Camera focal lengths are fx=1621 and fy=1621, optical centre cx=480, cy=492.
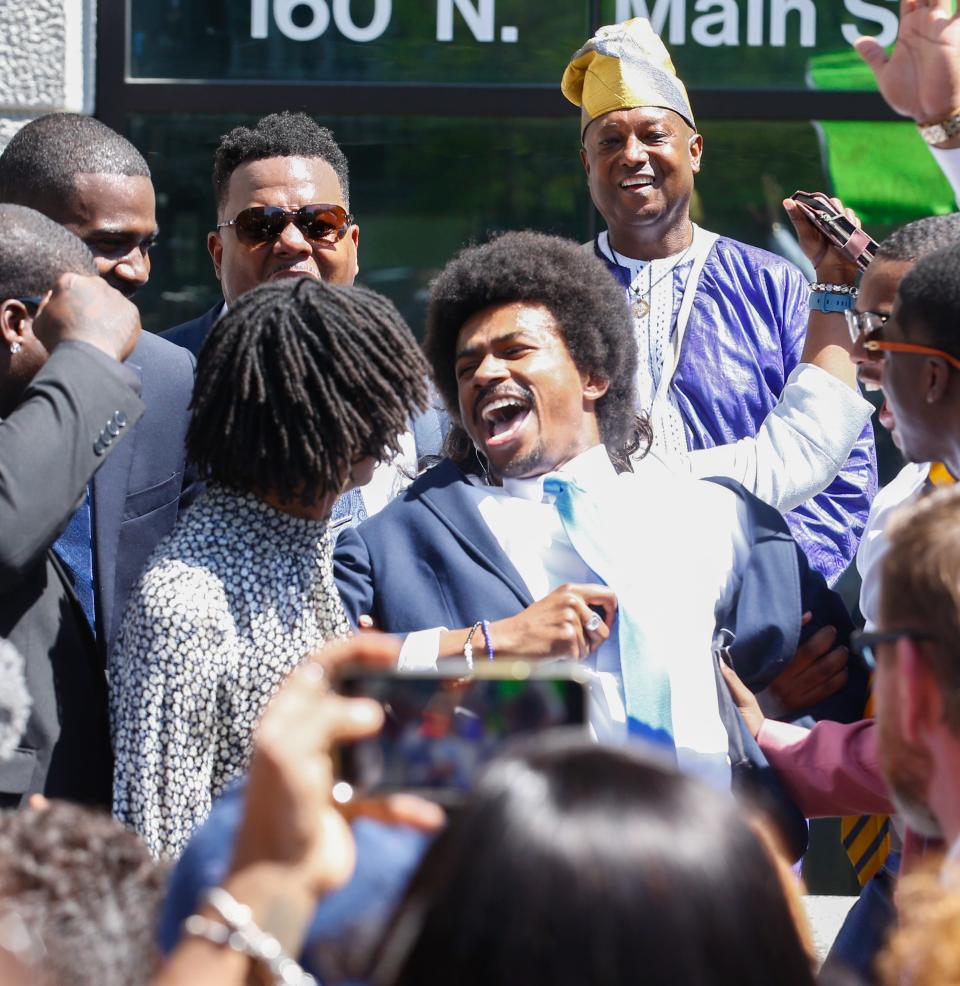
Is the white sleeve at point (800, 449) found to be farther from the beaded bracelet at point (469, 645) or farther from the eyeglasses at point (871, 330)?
the beaded bracelet at point (469, 645)

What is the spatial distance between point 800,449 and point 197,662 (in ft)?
5.71

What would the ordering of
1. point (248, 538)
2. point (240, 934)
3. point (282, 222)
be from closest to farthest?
point (240, 934), point (248, 538), point (282, 222)

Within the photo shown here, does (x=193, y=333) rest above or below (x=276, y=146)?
below

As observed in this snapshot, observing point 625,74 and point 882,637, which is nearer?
point 882,637

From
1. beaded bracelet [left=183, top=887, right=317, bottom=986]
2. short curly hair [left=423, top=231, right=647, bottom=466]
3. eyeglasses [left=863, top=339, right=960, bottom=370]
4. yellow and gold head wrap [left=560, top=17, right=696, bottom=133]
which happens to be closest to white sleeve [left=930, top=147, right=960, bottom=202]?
eyeglasses [left=863, top=339, right=960, bottom=370]

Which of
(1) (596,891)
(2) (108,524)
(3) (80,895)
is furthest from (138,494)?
(1) (596,891)

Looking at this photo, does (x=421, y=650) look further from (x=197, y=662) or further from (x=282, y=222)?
(x=282, y=222)

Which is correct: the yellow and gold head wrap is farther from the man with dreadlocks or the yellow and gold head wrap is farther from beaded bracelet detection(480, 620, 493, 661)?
beaded bracelet detection(480, 620, 493, 661)

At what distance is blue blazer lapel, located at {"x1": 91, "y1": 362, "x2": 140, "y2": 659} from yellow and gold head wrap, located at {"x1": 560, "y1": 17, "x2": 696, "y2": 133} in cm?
195

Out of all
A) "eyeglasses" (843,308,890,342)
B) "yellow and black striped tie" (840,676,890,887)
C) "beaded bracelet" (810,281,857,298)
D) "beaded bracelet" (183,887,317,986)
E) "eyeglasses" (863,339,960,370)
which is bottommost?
"yellow and black striped tie" (840,676,890,887)

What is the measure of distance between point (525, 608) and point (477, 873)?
1.74m

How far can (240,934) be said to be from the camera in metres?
1.36

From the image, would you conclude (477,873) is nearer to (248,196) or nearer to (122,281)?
(122,281)

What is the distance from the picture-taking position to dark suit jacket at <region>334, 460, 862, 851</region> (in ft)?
9.66
